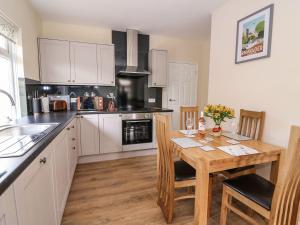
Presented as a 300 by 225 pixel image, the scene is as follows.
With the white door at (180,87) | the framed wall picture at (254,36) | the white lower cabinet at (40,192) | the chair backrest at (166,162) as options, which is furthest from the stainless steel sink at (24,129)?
the white door at (180,87)

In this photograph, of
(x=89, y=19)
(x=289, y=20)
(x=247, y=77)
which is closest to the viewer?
(x=289, y=20)

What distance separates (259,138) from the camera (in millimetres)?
1872

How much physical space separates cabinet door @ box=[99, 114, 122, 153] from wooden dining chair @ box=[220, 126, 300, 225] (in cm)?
203

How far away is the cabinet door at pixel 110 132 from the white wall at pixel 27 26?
4.09 feet

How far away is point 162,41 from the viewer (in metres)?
3.80

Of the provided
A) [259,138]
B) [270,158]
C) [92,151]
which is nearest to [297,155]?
[270,158]

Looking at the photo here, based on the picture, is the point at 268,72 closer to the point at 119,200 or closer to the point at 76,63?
the point at 119,200

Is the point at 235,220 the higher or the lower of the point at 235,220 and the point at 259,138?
the lower

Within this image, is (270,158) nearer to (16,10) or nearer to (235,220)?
(235,220)

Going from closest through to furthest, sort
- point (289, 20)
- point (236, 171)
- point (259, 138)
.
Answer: point (289, 20) → point (236, 171) → point (259, 138)

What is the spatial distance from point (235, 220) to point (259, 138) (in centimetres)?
88

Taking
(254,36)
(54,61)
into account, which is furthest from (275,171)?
(54,61)

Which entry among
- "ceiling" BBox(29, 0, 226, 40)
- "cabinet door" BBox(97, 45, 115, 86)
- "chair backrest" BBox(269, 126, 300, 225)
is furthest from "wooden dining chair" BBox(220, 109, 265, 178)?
"cabinet door" BBox(97, 45, 115, 86)

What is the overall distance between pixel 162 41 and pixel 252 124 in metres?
2.68
